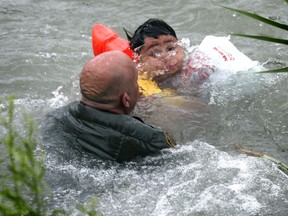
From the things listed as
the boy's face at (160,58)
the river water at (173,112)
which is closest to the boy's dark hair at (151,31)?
the boy's face at (160,58)

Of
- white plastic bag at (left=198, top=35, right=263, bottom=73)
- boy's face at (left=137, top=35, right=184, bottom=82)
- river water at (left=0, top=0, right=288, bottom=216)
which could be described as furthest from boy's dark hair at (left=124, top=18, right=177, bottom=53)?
river water at (left=0, top=0, right=288, bottom=216)

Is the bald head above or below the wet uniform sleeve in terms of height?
above

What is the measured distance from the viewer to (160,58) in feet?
16.9

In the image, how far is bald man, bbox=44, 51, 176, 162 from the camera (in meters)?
3.83

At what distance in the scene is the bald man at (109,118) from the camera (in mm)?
3830

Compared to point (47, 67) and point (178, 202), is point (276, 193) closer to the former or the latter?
point (178, 202)

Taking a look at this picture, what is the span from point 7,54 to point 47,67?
25.4 inches

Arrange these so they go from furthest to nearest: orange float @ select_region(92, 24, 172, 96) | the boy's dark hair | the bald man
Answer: the boy's dark hair < orange float @ select_region(92, 24, 172, 96) < the bald man

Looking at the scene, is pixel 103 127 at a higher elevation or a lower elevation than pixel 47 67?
higher

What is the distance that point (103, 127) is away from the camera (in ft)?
12.6

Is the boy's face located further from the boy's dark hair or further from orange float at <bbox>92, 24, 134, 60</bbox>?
orange float at <bbox>92, 24, 134, 60</bbox>

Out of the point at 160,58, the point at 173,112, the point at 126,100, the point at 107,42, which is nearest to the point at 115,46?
the point at 107,42

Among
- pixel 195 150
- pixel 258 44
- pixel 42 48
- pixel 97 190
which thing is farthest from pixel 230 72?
pixel 42 48

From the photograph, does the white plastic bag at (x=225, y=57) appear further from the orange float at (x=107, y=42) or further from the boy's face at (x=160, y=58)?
the orange float at (x=107, y=42)
